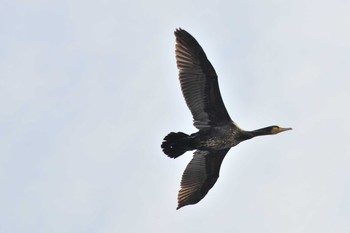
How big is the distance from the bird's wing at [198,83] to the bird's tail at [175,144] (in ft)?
2.05

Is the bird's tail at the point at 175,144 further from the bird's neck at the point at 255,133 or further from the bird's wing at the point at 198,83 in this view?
the bird's neck at the point at 255,133

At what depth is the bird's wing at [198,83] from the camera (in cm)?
2703

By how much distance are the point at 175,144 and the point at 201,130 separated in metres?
0.95

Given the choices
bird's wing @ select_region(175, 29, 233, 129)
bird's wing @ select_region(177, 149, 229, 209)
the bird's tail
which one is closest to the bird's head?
bird's wing @ select_region(177, 149, 229, 209)

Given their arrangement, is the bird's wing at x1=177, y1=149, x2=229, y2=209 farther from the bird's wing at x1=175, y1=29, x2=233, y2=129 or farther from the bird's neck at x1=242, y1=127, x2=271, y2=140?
the bird's wing at x1=175, y1=29, x2=233, y2=129

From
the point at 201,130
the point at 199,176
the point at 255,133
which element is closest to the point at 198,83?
the point at 201,130

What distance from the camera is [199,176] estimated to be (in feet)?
95.7

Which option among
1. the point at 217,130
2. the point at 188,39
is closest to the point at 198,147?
the point at 217,130

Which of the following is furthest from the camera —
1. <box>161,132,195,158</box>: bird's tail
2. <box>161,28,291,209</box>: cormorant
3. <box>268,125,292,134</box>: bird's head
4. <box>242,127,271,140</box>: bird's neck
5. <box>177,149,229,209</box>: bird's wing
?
<box>268,125,292,134</box>: bird's head

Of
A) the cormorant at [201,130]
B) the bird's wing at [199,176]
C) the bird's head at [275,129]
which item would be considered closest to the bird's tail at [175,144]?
the cormorant at [201,130]

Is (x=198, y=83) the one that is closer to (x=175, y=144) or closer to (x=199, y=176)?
(x=175, y=144)

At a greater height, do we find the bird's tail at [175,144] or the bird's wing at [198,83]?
the bird's wing at [198,83]

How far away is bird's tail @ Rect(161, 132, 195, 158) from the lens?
27.6m

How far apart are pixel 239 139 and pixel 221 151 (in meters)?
0.91
